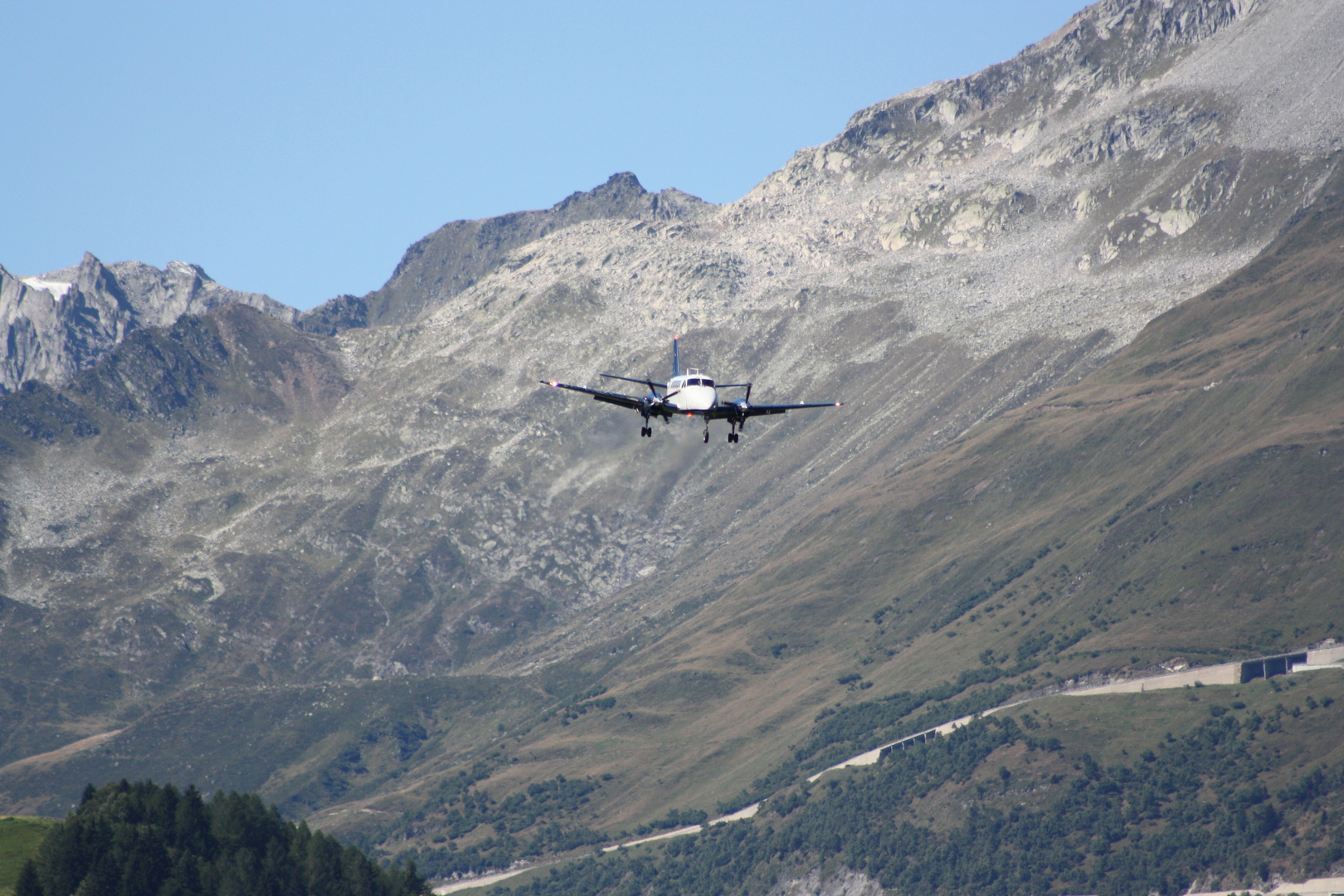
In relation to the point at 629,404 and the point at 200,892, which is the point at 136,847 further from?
the point at 629,404

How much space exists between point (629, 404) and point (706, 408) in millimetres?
6113

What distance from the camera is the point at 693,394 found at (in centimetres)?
11800

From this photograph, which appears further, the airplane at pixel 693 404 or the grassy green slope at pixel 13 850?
the grassy green slope at pixel 13 850

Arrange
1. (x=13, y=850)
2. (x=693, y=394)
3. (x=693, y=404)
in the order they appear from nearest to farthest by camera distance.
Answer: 1. (x=693, y=404)
2. (x=693, y=394)
3. (x=13, y=850)

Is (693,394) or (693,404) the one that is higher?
(693,394)

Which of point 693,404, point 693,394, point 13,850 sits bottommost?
point 13,850

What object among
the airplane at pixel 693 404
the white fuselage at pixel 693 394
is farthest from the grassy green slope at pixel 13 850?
the white fuselage at pixel 693 394

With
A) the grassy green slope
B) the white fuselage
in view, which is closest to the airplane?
the white fuselage

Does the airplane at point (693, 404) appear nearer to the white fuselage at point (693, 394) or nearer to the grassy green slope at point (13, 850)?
the white fuselage at point (693, 394)

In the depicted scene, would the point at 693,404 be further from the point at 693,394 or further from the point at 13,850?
the point at 13,850

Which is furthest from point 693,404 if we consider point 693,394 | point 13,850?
point 13,850

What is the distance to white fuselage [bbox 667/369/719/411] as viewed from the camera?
116 metres

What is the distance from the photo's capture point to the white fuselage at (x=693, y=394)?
381 ft

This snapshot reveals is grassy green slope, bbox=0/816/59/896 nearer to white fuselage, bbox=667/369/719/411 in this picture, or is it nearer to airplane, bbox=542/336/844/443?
airplane, bbox=542/336/844/443
